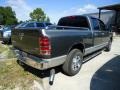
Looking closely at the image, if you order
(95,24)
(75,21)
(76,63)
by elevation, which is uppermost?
(75,21)

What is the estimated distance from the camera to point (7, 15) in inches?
3189

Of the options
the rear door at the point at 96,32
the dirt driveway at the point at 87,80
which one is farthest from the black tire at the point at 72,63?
the rear door at the point at 96,32

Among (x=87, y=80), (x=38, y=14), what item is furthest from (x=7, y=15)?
(x=87, y=80)

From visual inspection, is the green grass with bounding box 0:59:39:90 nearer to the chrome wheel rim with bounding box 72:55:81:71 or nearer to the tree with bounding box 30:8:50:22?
the chrome wheel rim with bounding box 72:55:81:71

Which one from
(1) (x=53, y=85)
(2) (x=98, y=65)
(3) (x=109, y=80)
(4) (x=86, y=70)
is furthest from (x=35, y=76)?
(2) (x=98, y=65)

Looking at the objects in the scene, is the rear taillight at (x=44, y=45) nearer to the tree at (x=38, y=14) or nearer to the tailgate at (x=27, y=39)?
the tailgate at (x=27, y=39)

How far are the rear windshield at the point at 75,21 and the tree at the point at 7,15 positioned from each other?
7442 centimetres

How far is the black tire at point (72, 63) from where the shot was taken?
501 centimetres

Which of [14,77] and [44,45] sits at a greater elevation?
[44,45]

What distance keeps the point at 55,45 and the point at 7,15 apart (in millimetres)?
82031

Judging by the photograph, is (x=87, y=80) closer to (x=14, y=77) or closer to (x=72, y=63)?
(x=72, y=63)

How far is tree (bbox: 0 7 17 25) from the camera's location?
79.5 m

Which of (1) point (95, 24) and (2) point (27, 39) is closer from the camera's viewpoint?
(2) point (27, 39)

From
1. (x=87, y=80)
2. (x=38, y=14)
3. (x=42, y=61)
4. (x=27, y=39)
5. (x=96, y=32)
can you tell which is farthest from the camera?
(x=38, y=14)
